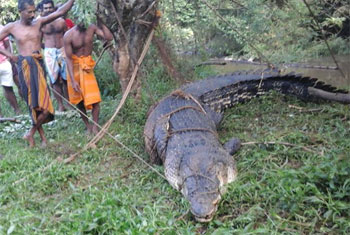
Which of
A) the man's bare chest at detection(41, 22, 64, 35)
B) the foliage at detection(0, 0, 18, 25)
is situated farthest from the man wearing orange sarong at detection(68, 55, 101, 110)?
the foliage at detection(0, 0, 18, 25)

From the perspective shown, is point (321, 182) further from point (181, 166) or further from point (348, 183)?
point (181, 166)

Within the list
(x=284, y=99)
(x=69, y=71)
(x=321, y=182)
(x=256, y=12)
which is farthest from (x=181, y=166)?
(x=256, y=12)

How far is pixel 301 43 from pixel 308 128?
20.9 ft

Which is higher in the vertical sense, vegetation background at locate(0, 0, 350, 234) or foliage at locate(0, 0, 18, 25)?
vegetation background at locate(0, 0, 350, 234)

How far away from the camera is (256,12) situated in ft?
30.6

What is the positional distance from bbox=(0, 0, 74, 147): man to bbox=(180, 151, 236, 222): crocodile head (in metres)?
2.28

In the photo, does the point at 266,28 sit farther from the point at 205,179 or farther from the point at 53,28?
the point at 205,179

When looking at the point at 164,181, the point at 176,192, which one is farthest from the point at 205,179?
the point at 164,181

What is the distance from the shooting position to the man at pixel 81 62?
17.3ft

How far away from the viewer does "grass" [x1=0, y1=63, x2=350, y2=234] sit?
2881 millimetres

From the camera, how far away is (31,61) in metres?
5.05

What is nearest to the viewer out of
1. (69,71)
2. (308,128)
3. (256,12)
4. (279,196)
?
(279,196)

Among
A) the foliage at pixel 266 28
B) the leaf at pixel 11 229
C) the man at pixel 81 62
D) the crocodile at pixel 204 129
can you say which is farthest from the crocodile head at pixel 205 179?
the foliage at pixel 266 28

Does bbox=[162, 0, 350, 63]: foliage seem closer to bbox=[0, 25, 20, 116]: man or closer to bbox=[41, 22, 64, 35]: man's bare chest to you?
bbox=[41, 22, 64, 35]: man's bare chest
